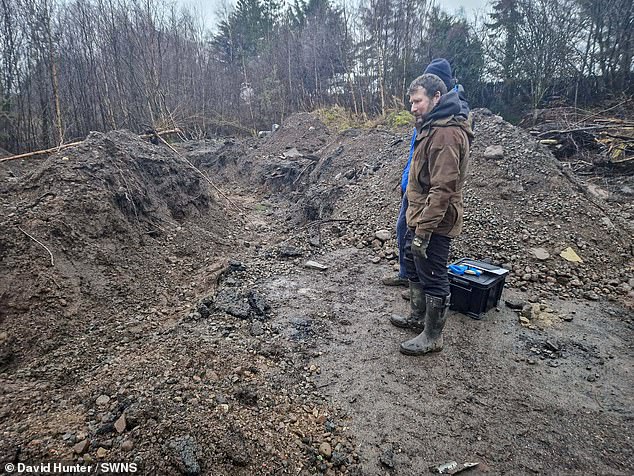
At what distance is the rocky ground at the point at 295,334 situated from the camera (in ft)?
6.06

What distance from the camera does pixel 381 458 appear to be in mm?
1857

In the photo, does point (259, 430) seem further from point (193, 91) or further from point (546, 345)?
point (193, 91)

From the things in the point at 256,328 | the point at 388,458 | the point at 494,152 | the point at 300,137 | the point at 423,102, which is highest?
the point at 300,137

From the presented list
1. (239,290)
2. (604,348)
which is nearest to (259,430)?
(239,290)

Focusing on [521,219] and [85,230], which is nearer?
[85,230]

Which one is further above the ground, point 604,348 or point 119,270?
point 119,270

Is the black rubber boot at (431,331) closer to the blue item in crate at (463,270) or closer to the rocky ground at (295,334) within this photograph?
the rocky ground at (295,334)

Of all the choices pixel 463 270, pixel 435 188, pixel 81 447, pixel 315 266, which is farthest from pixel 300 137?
pixel 81 447

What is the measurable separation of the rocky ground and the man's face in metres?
1.75

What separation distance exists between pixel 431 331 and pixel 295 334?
3.52 ft

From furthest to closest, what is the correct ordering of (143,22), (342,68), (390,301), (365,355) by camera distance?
(342,68) → (143,22) → (390,301) → (365,355)

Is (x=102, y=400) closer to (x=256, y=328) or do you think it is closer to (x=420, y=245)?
(x=256, y=328)

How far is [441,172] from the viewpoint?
2.30 m

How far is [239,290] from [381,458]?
2088mm
